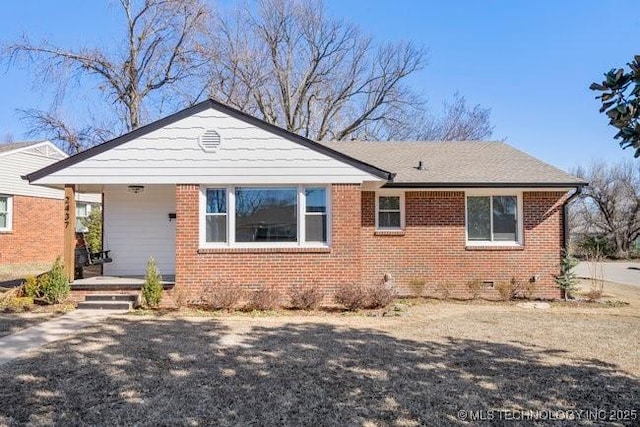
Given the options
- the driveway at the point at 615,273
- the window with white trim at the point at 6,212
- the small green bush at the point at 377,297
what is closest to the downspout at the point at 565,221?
the driveway at the point at 615,273

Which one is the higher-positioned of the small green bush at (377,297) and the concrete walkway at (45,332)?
the small green bush at (377,297)

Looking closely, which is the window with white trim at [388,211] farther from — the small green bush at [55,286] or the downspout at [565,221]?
the small green bush at [55,286]

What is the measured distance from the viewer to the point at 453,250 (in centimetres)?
1201

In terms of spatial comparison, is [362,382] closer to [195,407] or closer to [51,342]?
[195,407]

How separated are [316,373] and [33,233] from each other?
19861mm

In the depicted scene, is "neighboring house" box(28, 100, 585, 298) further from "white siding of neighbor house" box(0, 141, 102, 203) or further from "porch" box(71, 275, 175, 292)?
"white siding of neighbor house" box(0, 141, 102, 203)

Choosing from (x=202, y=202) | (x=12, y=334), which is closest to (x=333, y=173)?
(x=202, y=202)

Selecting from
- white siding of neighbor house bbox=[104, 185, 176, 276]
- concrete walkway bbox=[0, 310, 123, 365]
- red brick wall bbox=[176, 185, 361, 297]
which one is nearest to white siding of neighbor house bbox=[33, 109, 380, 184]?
red brick wall bbox=[176, 185, 361, 297]

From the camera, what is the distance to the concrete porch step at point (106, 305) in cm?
964

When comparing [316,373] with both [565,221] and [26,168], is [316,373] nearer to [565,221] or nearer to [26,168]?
[565,221]

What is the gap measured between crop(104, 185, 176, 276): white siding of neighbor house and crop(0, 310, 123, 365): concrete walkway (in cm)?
299

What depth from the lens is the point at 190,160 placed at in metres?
10.2

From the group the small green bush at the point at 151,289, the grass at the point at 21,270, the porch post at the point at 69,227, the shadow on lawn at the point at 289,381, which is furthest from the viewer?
the grass at the point at 21,270

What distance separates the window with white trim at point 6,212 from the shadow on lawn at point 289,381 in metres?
15.5
